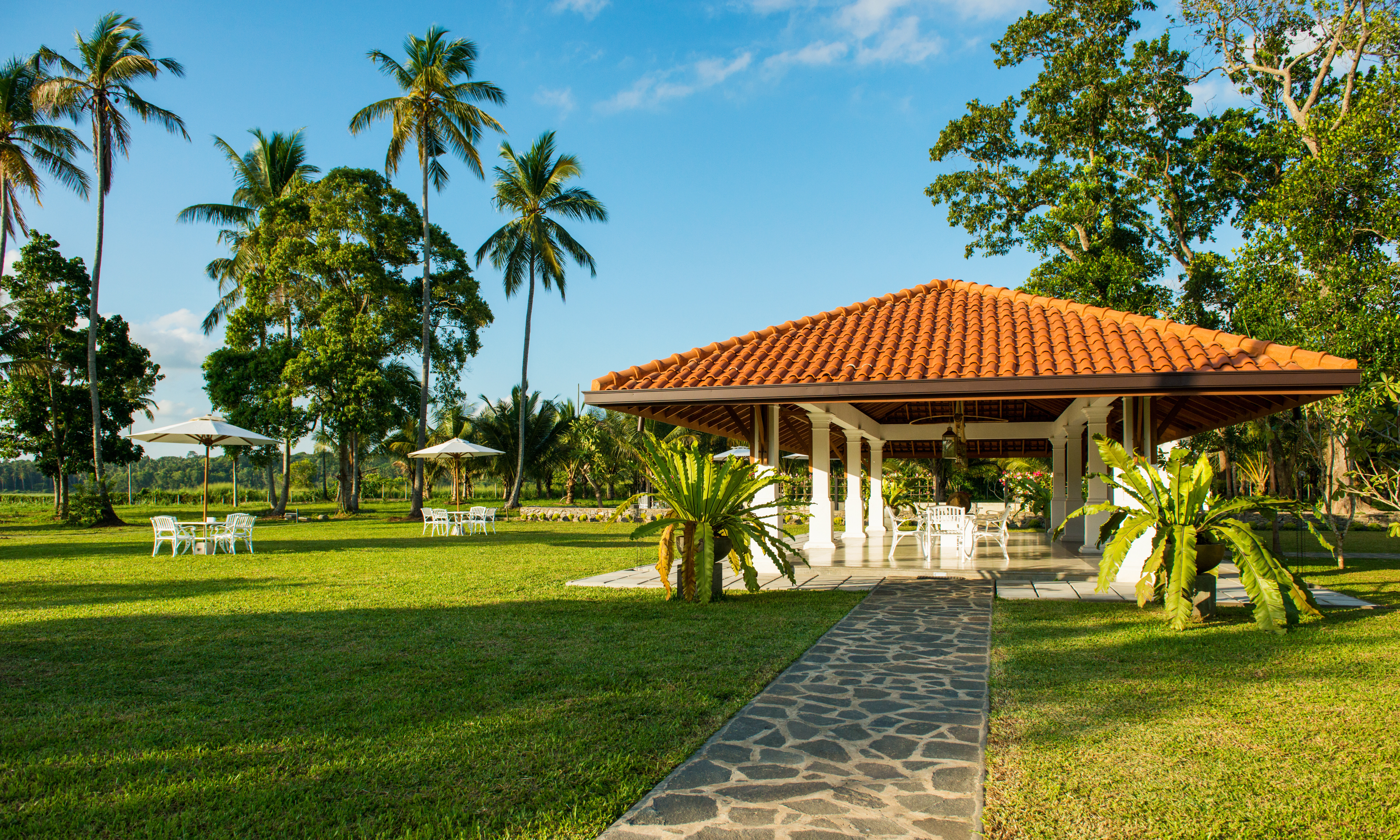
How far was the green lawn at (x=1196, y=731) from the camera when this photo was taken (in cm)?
297

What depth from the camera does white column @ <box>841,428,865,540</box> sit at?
1584cm

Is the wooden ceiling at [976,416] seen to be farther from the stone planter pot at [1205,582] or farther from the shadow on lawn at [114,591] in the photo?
the shadow on lawn at [114,591]

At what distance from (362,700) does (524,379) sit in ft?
83.4

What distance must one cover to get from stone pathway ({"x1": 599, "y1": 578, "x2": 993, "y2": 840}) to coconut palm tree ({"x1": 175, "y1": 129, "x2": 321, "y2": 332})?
2785cm

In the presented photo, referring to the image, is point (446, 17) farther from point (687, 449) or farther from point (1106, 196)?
point (687, 449)

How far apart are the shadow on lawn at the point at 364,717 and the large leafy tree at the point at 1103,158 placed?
18992 mm

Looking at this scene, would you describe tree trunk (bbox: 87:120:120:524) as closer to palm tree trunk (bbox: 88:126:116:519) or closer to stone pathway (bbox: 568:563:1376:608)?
palm tree trunk (bbox: 88:126:116:519)

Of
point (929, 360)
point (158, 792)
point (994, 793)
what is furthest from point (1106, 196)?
point (158, 792)

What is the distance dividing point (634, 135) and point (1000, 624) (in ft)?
35.6

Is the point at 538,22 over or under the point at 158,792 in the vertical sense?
over

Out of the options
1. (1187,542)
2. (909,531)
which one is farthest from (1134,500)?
(909,531)

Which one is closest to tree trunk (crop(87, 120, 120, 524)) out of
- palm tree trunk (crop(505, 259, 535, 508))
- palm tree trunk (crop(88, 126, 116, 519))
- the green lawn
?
palm tree trunk (crop(88, 126, 116, 519))

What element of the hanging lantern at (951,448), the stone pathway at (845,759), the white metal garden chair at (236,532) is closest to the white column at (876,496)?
the hanging lantern at (951,448)

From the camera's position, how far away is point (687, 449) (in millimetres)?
8406
